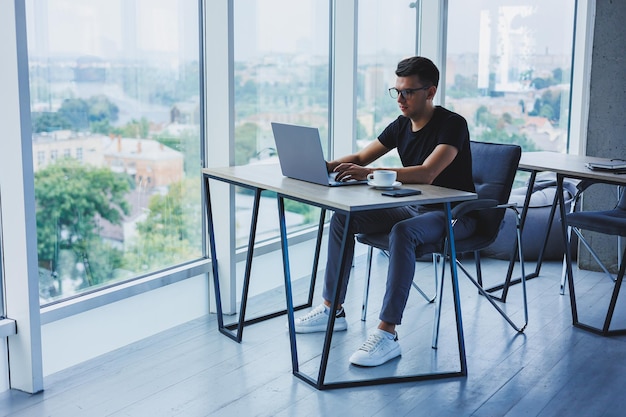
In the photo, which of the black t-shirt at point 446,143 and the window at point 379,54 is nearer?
the black t-shirt at point 446,143

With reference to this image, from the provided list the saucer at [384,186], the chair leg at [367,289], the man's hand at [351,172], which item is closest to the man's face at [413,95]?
the man's hand at [351,172]

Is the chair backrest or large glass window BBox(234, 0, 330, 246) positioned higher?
large glass window BBox(234, 0, 330, 246)

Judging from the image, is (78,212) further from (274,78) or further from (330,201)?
(274,78)

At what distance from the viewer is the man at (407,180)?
3480 mm

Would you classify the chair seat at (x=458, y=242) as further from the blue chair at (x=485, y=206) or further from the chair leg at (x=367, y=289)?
the chair leg at (x=367, y=289)

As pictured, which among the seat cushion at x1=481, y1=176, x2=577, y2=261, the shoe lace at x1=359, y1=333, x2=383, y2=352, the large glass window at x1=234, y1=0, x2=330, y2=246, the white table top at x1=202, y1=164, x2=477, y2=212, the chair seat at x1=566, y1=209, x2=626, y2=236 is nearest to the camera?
the white table top at x1=202, y1=164, x2=477, y2=212

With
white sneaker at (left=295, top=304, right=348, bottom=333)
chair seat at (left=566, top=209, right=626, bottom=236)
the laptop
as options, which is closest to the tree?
the laptop

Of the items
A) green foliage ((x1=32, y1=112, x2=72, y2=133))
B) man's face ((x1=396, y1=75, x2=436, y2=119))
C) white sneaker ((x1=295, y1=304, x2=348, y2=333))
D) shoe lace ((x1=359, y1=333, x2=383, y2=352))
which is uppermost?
man's face ((x1=396, y1=75, x2=436, y2=119))

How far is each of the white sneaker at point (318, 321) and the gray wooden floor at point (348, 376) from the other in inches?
1.9

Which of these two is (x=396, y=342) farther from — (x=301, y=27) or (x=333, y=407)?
(x=301, y=27)

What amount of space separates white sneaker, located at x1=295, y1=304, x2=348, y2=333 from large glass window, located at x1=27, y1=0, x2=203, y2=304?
29.9 inches

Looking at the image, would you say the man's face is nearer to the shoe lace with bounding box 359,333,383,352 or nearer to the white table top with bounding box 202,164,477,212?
the white table top with bounding box 202,164,477,212

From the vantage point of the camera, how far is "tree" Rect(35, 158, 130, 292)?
3387 millimetres

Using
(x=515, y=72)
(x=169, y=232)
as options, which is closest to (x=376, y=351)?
(x=169, y=232)
